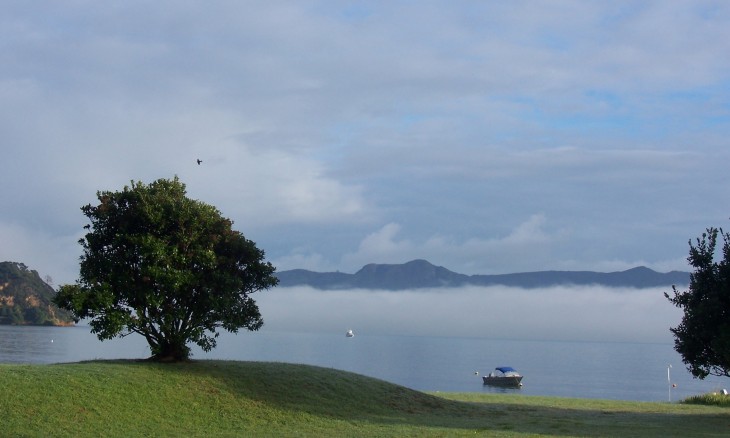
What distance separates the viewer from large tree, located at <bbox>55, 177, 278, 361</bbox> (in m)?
32.2

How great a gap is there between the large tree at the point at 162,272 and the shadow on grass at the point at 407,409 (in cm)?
183

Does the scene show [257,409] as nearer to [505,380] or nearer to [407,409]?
[407,409]

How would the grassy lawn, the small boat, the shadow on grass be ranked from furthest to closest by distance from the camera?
the small boat
the shadow on grass
the grassy lawn

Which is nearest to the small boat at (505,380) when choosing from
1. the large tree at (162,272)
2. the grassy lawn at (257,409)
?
the grassy lawn at (257,409)

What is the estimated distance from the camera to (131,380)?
98.8 ft

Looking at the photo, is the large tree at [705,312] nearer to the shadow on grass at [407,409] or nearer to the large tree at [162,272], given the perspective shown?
the shadow on grass at [407,409]

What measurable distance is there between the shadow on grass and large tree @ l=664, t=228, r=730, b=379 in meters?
2.46

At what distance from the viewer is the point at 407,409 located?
33781mm

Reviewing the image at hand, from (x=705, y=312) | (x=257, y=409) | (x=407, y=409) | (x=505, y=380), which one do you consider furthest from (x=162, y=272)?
(x=505, y=380)

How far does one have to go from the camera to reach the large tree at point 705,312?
32.2m

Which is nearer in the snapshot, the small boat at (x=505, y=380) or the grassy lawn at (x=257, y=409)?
the grassy lawn at (x=257, y=409)

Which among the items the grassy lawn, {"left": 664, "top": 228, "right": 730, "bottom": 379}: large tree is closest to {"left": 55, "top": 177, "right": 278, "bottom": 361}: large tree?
the grassy lawn

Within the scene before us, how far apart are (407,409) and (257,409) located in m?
6.90

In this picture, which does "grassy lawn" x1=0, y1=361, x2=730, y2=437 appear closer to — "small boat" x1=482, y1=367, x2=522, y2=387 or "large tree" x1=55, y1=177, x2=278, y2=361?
"large tree" x1=55, y1=177, x2=278, y2=361
